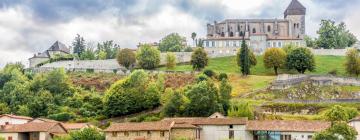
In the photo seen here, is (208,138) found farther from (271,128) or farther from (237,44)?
(237,44)

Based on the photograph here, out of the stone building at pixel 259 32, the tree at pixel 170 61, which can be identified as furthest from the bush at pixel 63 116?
the stone building at pixel 259 32

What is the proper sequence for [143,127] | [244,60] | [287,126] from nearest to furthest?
[143,127]
[287,126]
[244,60]

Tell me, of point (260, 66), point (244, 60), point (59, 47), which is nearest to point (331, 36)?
point (260, 66)

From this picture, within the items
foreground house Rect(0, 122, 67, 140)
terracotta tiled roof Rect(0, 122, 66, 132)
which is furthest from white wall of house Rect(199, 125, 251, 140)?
terracotta tiled roof Rect(0, 122, 66, 132)

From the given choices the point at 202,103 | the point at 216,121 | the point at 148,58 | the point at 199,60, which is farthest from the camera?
the point at 148,58

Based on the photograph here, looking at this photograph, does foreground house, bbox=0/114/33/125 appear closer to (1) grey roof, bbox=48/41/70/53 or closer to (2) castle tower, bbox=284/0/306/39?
(1) grey roof, bbox=48/41/70/53

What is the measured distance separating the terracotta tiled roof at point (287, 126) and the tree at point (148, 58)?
65.6 meters

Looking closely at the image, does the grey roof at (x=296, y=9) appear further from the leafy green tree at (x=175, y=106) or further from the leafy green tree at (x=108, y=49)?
the leafy green tree at (x=175, y=106)

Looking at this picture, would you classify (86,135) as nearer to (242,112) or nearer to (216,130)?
(216,130)

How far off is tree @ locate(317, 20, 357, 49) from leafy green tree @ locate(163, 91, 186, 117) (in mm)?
78530

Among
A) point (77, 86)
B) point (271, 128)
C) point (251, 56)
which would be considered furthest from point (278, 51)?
point (271, 128)

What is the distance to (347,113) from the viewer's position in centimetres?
7981

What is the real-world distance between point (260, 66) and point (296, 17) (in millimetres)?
39700

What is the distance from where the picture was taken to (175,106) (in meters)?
89.3
